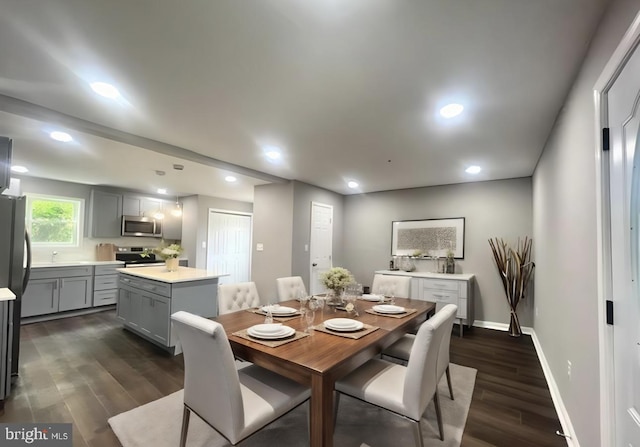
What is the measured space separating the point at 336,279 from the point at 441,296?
2.48 metres

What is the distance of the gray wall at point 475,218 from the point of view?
442 centimetres

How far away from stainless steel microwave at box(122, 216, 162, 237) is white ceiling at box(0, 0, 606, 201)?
2.58 metres

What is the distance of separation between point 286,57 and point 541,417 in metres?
3.09

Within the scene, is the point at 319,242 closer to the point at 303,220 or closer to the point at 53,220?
the point at 303,220

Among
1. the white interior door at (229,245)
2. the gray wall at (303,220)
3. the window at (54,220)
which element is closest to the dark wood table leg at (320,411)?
the gray wall at (303,220)

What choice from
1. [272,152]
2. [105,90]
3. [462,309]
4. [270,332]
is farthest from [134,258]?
[462,309]

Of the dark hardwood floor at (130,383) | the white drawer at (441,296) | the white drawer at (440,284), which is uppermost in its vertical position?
the white drawer at (440,284)

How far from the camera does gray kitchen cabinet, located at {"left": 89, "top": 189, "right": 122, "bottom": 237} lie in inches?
218

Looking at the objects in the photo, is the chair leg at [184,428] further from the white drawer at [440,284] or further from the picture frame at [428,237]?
the picture frame at [428,237]

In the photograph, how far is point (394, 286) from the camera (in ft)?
11.2

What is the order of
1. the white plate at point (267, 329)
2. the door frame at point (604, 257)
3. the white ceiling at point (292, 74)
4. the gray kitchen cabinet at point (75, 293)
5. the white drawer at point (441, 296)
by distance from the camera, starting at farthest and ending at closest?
the gray kitchen cabinet at point (75, 293), the white drawer at point (441, 296), the white plate at point (267, 329), the white ceiling at point (292, 74), the door frame at point (604, 257)

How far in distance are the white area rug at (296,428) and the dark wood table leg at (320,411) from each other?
60 centimetres

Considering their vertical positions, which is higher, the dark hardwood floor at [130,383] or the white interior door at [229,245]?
the white interior door at [229,245]

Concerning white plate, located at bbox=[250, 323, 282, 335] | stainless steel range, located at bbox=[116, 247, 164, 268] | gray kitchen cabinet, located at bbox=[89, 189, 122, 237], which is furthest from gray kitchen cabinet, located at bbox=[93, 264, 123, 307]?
white plate, located at bbox=[250, 323, 282, 335]
